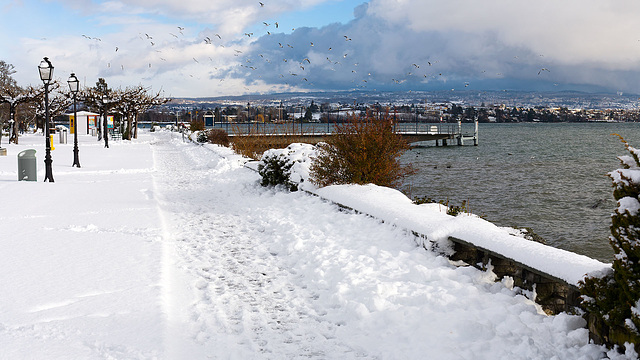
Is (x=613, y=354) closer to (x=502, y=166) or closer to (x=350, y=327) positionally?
(x=350, y=327)

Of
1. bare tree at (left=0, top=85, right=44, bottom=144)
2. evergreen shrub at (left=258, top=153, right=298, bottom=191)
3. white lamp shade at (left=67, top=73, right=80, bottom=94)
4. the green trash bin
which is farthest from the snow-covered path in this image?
bare tree at (left=0, top=85, right=44, bottom=144)

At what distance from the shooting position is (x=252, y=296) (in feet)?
21.6

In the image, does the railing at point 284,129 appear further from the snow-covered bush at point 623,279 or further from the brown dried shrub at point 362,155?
the snow-covered bush at point 623,279

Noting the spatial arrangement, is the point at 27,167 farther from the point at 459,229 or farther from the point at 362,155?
the point at 459,229

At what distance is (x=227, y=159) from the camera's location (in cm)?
2597

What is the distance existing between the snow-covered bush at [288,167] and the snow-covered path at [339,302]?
492cm

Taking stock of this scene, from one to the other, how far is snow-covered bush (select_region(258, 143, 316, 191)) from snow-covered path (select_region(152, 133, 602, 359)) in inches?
194

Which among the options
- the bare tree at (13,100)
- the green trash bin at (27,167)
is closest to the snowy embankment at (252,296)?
the green trash bin at (27,167)

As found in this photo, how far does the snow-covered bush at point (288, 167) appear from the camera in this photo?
15.4m

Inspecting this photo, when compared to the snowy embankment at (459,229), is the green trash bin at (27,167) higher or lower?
higher

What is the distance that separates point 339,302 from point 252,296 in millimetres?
1146

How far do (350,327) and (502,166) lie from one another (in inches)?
1811

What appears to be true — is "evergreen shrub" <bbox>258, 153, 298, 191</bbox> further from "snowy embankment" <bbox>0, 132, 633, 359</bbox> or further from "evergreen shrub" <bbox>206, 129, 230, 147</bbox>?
"evergreen shrub" <bbox>206, 129, 230, 147</bbox>

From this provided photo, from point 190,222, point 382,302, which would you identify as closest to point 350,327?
point 382,302
